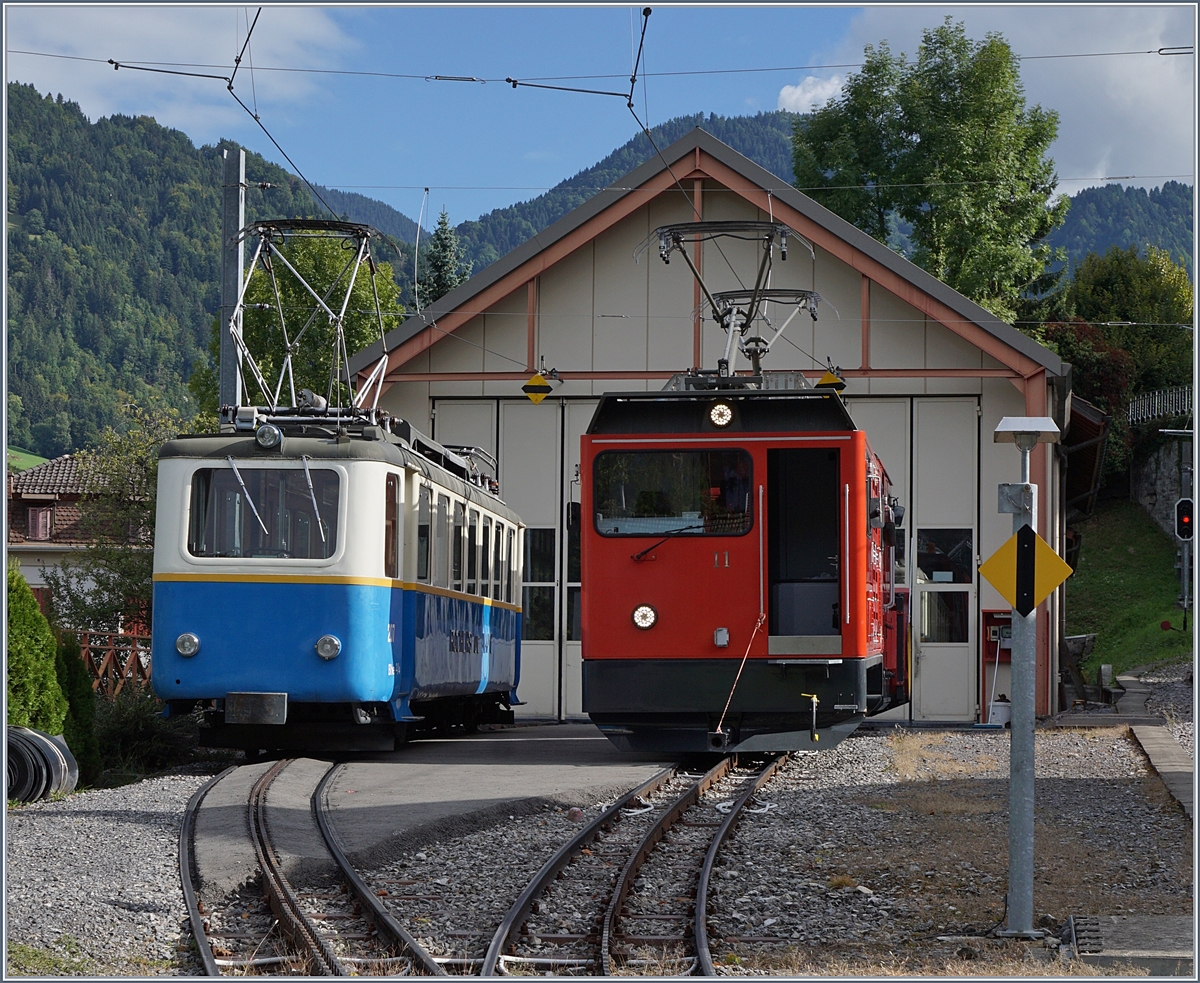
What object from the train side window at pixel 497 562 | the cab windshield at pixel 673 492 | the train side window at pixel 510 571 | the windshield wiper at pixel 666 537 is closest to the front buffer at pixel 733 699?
the windshield wiper at pixel 666 537

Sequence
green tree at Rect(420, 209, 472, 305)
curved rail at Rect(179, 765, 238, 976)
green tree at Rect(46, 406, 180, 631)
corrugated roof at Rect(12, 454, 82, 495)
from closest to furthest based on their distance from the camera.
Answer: curved rail at Rect(179, 765, 238, 976) → green tree at Rect(46, 406, 180, 631) → green tree at Rect(420, 209, 472, 305) → corrugated roof at Rect(12, 454, 82, 495)

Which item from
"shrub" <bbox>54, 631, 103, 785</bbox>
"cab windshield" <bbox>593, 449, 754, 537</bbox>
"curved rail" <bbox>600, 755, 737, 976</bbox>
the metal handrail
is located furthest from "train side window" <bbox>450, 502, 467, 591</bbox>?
the metal handrail

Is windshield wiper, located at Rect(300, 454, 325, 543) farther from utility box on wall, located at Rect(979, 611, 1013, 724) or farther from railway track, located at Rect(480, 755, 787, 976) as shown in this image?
utility box on wall, located at Rect(979, 611, 1013, 724)

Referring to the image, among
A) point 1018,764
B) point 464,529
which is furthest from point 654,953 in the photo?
point 464,529

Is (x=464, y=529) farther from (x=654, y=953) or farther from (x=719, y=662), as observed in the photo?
(x=654, y=953)

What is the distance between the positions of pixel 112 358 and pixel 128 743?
91.7 metres

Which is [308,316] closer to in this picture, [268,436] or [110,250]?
[268,436]

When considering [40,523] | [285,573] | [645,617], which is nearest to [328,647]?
[285,573]

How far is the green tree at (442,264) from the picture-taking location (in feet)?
148

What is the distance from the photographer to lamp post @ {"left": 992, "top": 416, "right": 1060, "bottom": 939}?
7.16 meters

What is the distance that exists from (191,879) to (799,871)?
3.57 metres

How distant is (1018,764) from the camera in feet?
24.5

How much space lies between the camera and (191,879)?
7.98 meters

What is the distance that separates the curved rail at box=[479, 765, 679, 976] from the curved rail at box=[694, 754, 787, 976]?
2.65ft
